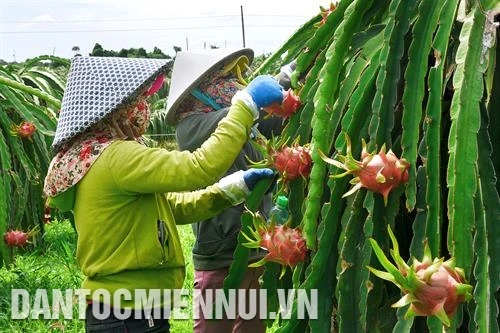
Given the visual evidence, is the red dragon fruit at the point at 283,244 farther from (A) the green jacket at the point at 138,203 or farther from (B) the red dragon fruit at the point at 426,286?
(A) the green jacket at the point at 138,203

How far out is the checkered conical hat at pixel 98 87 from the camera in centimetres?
203

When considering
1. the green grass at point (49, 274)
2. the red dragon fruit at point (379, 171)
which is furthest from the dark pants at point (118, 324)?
the green grass at point (49, 274)

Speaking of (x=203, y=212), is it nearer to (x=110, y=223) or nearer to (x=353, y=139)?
(x=110, y=223)

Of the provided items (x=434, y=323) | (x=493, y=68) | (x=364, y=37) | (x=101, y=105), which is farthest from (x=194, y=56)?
(x=434, y=323)

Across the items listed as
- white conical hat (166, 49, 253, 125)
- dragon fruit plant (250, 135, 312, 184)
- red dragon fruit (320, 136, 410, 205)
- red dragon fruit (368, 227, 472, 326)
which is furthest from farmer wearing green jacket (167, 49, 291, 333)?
red dragon fruit (368, 227, 472, 326)

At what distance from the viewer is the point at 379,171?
3.62 ft

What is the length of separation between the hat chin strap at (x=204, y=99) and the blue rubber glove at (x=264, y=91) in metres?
0.67

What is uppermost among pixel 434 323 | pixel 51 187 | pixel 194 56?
pixel 194 56

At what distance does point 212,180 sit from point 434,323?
3.63 feet

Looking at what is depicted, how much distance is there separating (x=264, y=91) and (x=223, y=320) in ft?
3.57

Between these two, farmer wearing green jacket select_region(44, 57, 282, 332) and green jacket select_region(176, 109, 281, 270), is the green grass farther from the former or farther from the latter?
farmer wearing green jacket select_region(44, 57, 282, 332)

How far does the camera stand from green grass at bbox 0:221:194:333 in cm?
371

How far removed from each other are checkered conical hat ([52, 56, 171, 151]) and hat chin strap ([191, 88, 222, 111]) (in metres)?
0.37

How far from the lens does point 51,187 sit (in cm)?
212
